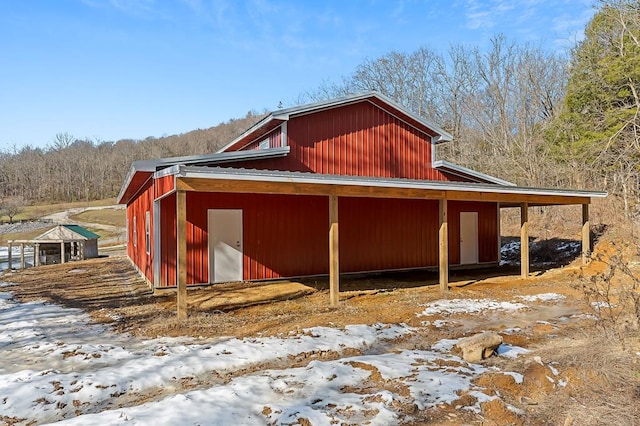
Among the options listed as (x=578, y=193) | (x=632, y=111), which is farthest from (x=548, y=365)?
(x=632, y=111)

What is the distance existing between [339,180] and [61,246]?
1923cm

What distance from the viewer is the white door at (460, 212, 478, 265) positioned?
47.2 feet

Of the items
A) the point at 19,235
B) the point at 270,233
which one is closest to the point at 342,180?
the point at 270,233

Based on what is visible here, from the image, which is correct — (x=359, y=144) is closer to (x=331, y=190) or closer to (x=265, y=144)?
(x=265, y=144)

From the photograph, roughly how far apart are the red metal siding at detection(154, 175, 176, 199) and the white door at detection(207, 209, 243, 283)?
1.49 m

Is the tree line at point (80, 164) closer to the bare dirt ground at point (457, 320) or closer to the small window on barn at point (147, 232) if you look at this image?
the small window on barn at point (147, 232)

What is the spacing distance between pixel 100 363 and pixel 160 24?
10398 millimetres

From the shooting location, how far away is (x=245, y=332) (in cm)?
621

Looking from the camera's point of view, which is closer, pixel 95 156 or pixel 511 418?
pixel 511 418

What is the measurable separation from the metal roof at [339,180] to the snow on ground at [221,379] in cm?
263

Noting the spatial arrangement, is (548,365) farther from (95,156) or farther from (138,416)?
(95,156)

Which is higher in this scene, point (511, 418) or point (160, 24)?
point (160, 24)

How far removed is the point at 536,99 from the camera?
25.4 m

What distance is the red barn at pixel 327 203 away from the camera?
368 inches
